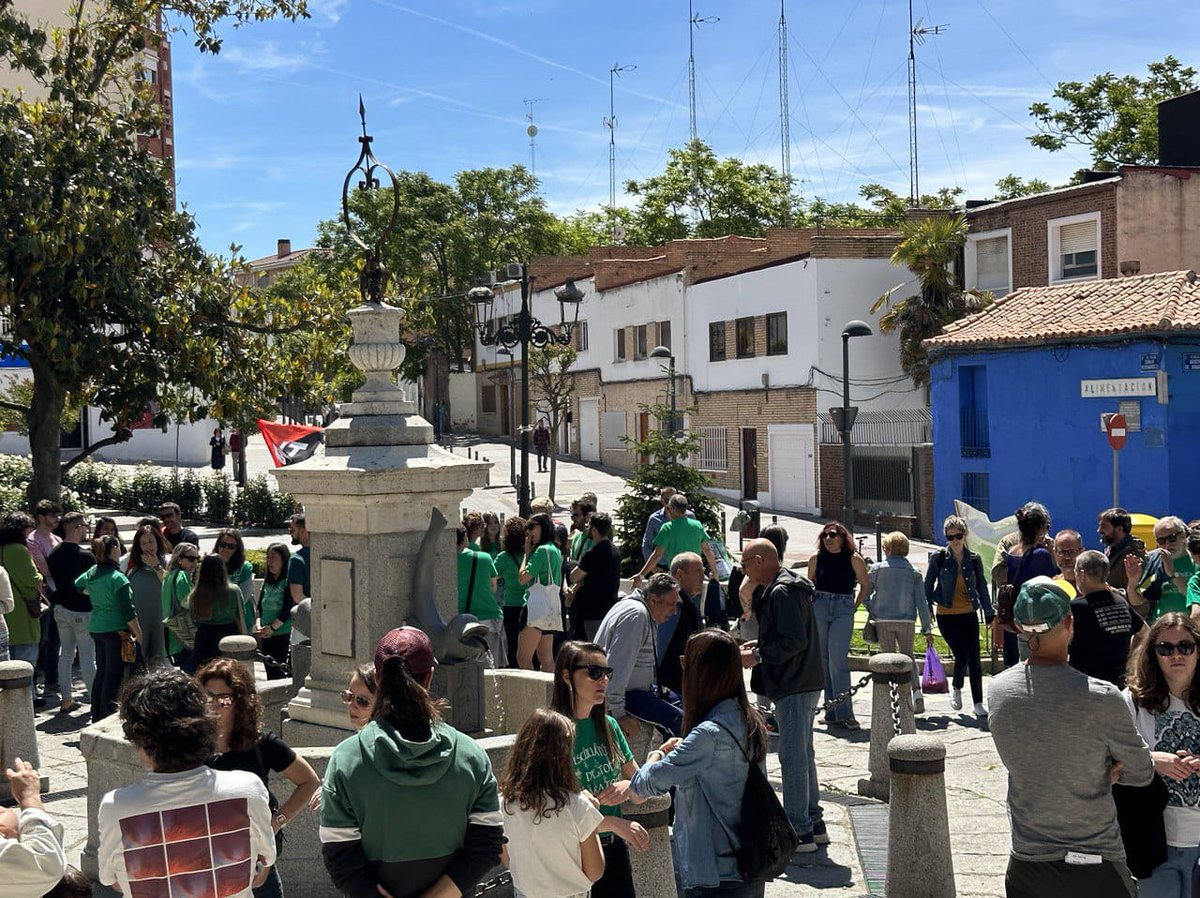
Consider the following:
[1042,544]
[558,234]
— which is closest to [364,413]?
[1042,544]

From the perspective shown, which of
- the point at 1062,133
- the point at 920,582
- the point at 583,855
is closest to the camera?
the point at 583,855

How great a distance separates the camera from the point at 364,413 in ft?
25.9

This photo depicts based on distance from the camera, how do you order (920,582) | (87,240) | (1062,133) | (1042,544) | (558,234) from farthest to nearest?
1. (558,234)
2. (1062,133)
3. (87,240)
4. (920,582)
5. (1042,544)

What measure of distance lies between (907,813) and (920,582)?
5056 mm

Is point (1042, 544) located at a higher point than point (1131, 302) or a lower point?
lower

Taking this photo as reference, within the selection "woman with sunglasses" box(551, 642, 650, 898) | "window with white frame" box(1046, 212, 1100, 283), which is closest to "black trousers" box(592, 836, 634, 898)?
"woman with sunglasses" box(551, 642, 650, 898)

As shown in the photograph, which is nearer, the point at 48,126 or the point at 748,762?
the point at 748,762

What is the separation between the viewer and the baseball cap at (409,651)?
14.3 feet

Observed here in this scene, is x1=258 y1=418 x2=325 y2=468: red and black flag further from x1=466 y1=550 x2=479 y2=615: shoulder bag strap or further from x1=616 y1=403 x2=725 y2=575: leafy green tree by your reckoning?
x1=466 y1=550 x2=479 y2=615: shoulder bag strap

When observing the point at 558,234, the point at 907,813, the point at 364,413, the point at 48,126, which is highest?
the point at 558,234

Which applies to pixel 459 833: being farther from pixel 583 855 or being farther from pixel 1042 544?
pixel 1042 544

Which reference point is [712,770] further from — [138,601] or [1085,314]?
[1085,314]

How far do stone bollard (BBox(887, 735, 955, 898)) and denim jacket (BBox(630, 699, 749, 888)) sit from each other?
4.91 ft

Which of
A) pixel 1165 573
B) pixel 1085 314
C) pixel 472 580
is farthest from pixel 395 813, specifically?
pixel 1085 314
